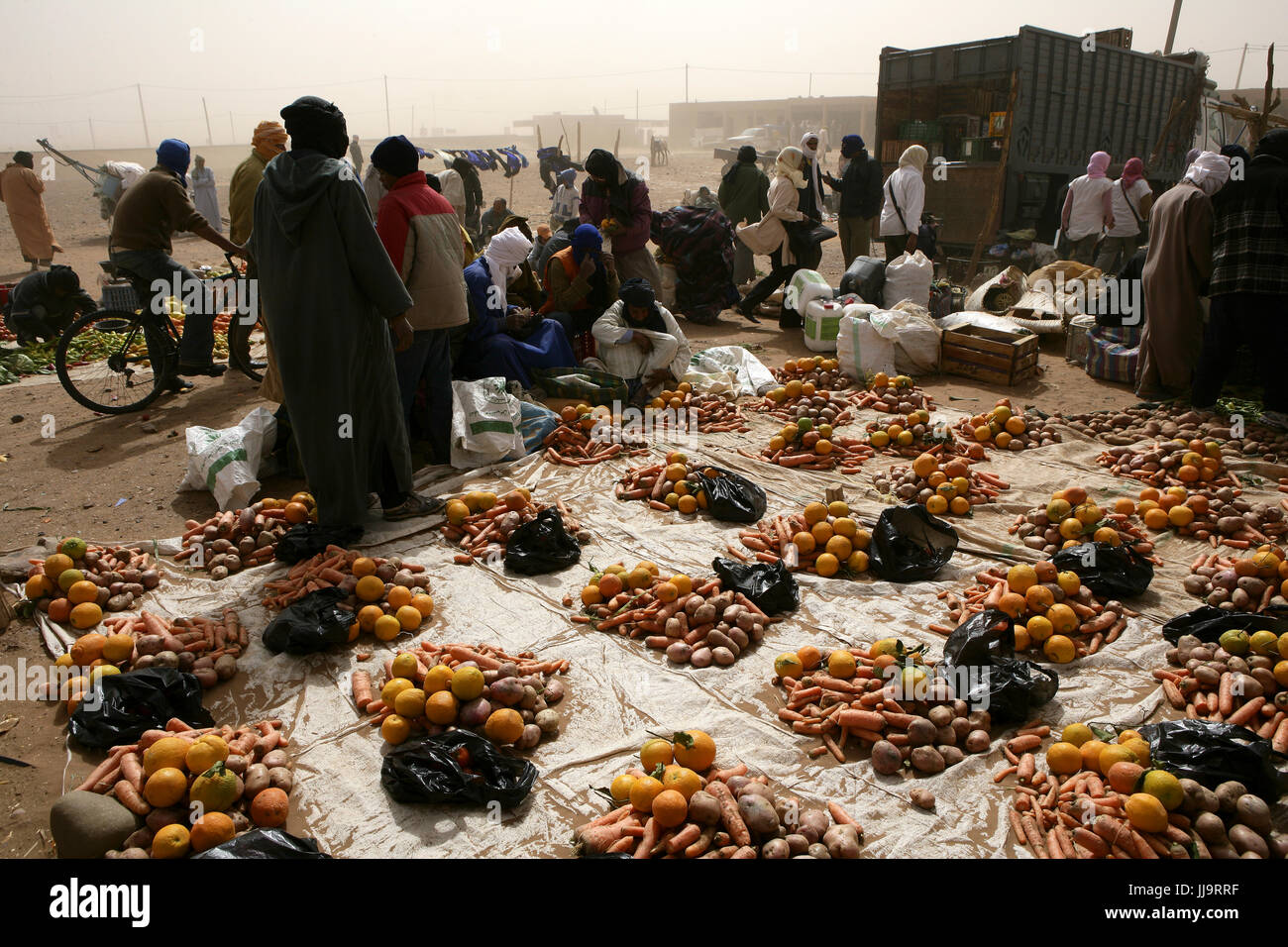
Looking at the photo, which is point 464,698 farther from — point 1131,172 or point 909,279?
point 1131,172

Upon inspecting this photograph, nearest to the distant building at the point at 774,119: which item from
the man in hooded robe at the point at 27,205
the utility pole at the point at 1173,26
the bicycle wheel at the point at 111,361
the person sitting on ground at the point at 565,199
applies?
the utility pole at the point at 1173,26

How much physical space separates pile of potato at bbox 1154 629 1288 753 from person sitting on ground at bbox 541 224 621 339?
542 cm

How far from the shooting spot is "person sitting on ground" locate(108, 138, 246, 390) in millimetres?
6957

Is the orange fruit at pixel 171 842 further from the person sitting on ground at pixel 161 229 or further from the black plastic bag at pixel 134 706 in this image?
the person sitting on ground at pixel 161 229

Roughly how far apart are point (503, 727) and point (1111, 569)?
302 cm

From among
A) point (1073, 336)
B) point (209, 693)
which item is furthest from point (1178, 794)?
point (1073, 336)

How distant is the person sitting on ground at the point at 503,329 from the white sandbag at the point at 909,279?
12.9ft

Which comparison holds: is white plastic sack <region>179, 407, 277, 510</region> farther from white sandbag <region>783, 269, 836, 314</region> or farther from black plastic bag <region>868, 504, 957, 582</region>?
white sandbag <region>783, 269, 836, 314</region>

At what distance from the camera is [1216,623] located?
3635 mm

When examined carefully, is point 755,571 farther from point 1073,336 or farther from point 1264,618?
point 1073,336

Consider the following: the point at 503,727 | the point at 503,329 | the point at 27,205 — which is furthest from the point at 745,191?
the point at 27,205

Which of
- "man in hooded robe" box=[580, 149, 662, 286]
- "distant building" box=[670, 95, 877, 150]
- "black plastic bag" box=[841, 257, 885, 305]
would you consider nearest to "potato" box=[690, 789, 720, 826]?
"man in hooded robe" box=[580, 149, 662, 286]

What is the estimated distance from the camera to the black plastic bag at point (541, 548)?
179 inches
